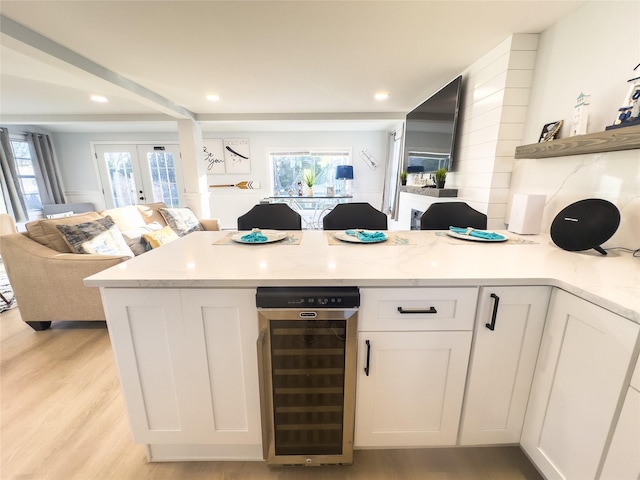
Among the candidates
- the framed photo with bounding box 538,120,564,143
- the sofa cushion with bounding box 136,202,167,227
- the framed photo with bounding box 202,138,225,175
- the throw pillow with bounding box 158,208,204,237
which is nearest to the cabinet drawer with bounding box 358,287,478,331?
the framed photo with bounding box 538,120,564,143

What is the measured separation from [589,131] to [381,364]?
5.79 feet

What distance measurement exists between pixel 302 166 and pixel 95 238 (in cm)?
437

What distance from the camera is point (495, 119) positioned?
205 cm

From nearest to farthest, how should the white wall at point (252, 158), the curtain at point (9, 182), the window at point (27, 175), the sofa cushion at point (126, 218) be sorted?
the sofa cushion at point (126, 218) → the curtain at point (9, 182) → the window at point (27, 175) → the white wall at point (252, 158)

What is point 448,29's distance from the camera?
70.8 inches

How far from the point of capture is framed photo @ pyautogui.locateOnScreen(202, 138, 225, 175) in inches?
229

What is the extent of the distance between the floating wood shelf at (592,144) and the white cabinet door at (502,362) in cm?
82

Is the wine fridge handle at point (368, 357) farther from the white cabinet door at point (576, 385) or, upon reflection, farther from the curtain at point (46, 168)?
the curtain at point (46, 168)

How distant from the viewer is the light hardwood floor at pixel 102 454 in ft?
3.78

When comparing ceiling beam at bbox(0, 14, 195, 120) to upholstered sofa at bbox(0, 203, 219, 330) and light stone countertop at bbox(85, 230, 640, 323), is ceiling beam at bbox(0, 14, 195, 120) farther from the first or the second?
light stone countertop at bbox(85, 230, 640, 323)

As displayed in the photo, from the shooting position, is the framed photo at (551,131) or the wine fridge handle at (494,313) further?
the framed photo at (551,131)

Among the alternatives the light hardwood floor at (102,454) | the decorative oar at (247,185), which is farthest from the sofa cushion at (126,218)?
the decorative oar at (247,185)

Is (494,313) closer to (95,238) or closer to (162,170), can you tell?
(95,238)

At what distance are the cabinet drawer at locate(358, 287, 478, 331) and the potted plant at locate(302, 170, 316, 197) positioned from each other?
4.73 metres
